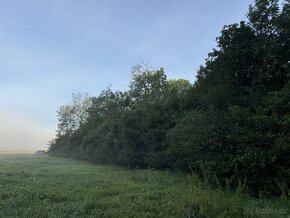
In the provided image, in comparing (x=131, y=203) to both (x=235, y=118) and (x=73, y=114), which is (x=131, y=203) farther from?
(x=73, y=114)

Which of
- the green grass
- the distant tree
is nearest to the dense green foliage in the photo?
the green grass

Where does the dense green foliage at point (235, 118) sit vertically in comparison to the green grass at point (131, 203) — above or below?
above

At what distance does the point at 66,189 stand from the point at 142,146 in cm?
1215

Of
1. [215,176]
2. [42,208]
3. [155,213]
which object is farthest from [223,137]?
[42,208]

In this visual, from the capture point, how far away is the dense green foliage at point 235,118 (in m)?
10.2

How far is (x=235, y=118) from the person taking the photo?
1158 centimetres

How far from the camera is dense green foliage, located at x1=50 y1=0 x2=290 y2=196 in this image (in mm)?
10195

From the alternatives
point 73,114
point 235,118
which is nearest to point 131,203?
point 235,118

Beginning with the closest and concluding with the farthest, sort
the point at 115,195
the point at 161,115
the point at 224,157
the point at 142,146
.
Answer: the point at 115,195, the point at 224,157, the point at 161,115, the point at 142,146

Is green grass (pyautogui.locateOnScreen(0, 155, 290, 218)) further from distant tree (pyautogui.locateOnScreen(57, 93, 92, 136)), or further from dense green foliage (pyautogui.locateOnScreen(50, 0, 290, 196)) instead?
distant tree (pyautogui.locateOnScreen(57, 93, 92, 136))

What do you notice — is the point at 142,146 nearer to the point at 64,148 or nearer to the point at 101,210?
the point at 101,210

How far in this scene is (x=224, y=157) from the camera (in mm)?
11188

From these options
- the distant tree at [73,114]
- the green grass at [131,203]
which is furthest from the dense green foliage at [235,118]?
the distant tree at [73,114]

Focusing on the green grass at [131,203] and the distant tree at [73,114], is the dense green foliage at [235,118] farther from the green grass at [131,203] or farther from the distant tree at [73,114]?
the distant tree at [73,114]
